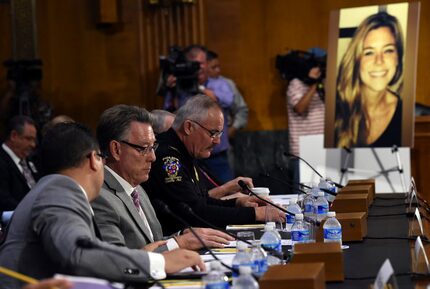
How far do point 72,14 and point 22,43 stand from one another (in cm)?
59

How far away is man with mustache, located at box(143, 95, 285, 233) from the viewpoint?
4.78 meters

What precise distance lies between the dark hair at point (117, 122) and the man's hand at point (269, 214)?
3.21 feet

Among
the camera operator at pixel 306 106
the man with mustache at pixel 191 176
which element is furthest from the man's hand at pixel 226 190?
the camera operator at pixel 306 106

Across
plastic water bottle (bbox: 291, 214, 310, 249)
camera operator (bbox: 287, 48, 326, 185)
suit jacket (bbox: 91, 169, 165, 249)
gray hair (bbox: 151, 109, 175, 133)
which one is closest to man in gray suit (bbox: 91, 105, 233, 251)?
suit jacket (bbox: 91, 169, 165, 249)

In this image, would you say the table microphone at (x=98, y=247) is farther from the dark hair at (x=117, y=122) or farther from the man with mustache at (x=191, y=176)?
the man with mustache at (x=191, y=176)

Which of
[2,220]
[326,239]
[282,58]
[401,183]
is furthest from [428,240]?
[282,58]

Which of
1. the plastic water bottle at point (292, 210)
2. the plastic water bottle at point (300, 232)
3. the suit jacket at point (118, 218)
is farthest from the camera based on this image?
the plastic water bottle at point (292, 210)

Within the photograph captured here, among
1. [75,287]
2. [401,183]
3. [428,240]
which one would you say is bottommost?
[401,183]

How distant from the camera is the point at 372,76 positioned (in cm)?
779

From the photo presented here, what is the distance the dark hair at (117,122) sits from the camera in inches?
154

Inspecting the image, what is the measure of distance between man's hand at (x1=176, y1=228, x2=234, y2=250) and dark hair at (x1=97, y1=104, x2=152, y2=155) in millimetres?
468

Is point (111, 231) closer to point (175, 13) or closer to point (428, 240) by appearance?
point (428, 240)

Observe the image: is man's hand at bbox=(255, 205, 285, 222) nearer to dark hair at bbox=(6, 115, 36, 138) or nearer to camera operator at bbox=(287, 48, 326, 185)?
dark hair at bbox=(6, 115, 36, 138)

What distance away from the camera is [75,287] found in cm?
238
